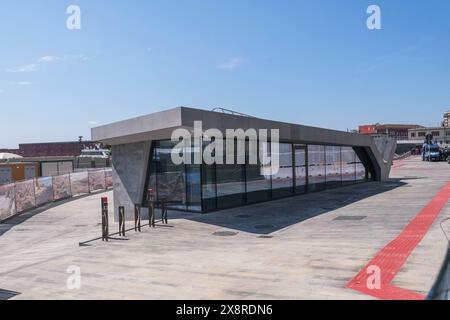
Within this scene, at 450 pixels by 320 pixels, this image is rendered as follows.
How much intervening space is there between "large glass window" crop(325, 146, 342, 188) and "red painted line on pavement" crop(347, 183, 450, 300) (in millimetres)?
12346

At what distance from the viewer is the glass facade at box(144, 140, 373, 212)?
17.6 metres

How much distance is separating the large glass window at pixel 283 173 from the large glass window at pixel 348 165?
758 cm

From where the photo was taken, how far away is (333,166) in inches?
1119

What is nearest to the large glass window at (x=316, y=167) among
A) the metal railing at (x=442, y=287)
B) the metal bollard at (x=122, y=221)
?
the metal bollard at (x=122, y=221)

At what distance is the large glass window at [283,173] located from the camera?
2198 centimetres

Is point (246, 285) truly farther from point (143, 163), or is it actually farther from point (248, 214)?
point (143, 163)

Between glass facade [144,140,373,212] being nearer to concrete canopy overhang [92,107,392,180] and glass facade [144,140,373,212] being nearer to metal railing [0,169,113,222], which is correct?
concrete canopy overhang [92,107,392,180]

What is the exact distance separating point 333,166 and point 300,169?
4.70 m

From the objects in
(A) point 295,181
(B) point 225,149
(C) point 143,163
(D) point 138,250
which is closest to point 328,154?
(A) point 295,181

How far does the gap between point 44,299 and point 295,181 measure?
1832 cm

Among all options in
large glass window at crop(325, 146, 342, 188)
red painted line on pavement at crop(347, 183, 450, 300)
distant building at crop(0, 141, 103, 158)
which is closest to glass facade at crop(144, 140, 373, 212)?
large glass window at crop(325, 146, 342, 188)

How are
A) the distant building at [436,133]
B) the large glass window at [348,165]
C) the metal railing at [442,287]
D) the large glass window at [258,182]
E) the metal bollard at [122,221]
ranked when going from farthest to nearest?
the distant building at [436,133] → the large glass window at [348,165] → the large glass window at [258,182] → the metal bollard at [122,221] → the metal railing at [442,287]

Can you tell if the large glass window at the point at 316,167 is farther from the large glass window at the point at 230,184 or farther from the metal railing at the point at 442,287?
the metal railing at the point at 442,287

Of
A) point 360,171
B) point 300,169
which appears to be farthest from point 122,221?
point 360,171
